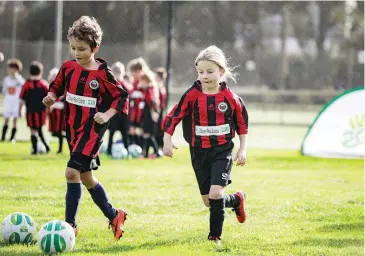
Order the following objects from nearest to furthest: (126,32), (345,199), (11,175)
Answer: (345,199) < (11,175) < (126,32)

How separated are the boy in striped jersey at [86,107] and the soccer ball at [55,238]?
603 millimetres

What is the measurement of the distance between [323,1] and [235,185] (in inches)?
908

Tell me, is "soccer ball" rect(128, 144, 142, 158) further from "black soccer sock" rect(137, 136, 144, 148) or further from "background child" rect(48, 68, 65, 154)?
"background child" rect(48, 68, 65, 154)

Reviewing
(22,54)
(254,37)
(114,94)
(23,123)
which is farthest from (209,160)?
(254,37)

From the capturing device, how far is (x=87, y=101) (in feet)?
21.4

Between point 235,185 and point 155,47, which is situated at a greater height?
point 155,47

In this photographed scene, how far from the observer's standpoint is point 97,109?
21.6 feet

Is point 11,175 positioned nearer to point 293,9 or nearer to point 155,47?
point 155,47

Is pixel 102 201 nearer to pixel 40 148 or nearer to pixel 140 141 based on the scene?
pixel 40 148

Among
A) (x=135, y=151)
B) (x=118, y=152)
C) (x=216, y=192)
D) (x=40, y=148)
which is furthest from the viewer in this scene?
(x=135, y=151)

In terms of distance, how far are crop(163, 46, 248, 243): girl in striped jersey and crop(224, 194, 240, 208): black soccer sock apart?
28 centimetres

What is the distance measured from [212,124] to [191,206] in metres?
2.33

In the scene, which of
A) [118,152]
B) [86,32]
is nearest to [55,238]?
[86,32]

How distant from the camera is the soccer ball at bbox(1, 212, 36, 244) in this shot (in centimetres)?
621
